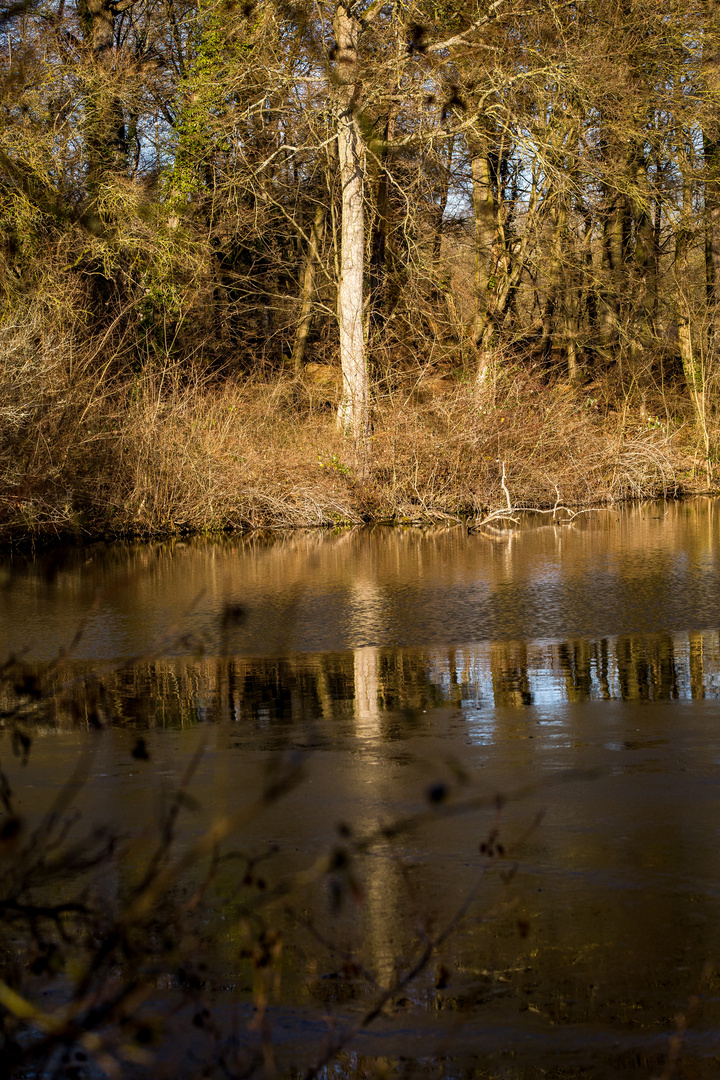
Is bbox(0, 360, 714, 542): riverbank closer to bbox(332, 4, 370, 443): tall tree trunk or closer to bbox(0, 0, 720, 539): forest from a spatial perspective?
bbox(0, 0, 720, 539): forest

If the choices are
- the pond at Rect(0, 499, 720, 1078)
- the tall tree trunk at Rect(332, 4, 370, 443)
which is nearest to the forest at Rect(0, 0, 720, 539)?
the tall tree trunk at Rect(332, 4, 370, 443)

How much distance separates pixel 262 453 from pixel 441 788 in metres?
19.3

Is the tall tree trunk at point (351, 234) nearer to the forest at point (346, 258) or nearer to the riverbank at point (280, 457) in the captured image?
the forest at point (346, 258)

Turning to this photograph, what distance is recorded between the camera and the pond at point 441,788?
11.4ft

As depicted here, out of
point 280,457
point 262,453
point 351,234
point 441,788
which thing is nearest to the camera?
point 441,788

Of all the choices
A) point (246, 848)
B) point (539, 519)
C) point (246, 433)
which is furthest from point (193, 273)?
point (246, 848)

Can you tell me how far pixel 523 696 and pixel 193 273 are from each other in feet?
65.8

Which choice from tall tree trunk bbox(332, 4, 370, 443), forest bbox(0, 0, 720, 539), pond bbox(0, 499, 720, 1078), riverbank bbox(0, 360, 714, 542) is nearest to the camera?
pond bbox(0, 499, 720, 1078)

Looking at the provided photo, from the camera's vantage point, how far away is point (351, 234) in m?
25.7

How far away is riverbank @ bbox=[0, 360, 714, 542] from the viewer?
1892cm

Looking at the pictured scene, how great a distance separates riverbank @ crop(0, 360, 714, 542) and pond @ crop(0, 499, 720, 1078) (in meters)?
5.83

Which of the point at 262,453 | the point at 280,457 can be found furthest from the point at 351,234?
the point at 262,453

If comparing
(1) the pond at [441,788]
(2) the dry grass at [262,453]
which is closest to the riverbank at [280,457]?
(2) the dry grass at [262,453]

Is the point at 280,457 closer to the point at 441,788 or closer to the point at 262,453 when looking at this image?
the point at 262,453
